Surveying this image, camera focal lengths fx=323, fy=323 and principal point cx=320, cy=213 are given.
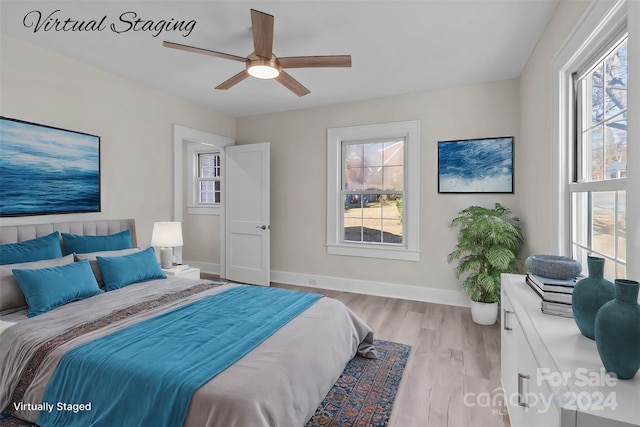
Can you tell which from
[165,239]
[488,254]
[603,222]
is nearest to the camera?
[603,222]

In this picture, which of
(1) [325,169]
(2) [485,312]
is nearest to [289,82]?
(1) [325,169]

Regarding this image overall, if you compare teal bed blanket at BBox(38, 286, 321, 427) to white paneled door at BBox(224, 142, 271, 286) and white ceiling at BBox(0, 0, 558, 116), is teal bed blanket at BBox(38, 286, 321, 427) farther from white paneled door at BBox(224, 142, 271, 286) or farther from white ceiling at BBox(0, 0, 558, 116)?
white paneled door at BBox(224, 142, 271, 286)

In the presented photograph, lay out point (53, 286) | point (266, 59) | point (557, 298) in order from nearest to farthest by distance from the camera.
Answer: point (557, 298) → point (53, 286) → point (266, 59)

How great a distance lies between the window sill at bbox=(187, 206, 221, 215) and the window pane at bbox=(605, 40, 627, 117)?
5249 mm

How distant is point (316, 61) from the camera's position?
7.82ft

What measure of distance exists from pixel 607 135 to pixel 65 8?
355 centimetres

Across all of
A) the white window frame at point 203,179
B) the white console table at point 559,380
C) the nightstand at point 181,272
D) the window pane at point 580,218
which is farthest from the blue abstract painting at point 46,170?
the window pane at point 580,218

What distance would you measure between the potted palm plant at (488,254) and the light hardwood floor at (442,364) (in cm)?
26

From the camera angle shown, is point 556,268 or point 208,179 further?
point 208,179

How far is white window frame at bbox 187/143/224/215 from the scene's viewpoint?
589 centimetres

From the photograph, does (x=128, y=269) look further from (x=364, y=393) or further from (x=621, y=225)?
(x=621, y=225)

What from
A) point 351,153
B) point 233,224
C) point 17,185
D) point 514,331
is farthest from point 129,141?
point 514,331

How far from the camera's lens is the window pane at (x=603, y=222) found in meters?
1.62

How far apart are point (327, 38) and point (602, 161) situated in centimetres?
211
